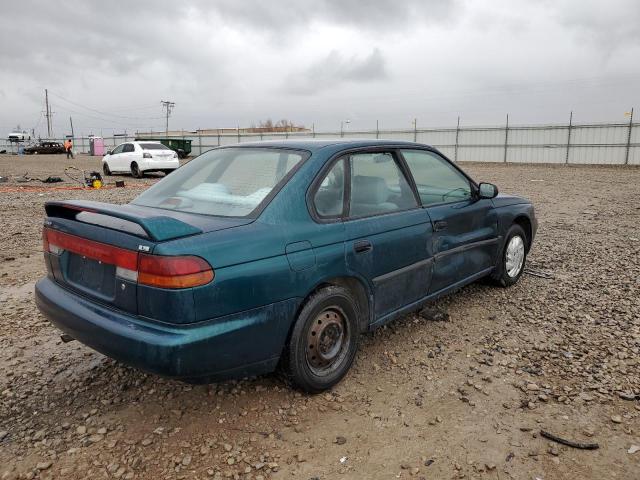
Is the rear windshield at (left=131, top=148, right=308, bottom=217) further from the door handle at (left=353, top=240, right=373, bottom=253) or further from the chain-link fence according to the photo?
the chain-link fence

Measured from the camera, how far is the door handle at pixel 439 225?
3.64 meters

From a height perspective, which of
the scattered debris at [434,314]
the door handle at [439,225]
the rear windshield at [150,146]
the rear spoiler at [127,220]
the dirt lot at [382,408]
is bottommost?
the dirt lot at [382,408]

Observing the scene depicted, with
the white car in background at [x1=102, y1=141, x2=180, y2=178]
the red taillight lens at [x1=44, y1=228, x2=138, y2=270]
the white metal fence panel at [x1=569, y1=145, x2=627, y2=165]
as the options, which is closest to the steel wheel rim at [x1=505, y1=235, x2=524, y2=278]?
the red taillight lens at [x1=44, y1=228, x2=138, y2=270]

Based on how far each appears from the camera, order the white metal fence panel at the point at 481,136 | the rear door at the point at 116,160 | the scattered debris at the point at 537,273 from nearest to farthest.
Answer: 1. the scattered debris at the point at 537,273
2. the rear door at the point at 116,160
3. the white metal fence panel at the point at 481,136

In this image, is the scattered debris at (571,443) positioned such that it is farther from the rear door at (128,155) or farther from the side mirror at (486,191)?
the rear door at (128,155)

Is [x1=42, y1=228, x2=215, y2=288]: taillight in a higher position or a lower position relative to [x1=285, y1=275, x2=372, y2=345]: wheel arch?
higher

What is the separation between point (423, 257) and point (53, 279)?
2.42 m

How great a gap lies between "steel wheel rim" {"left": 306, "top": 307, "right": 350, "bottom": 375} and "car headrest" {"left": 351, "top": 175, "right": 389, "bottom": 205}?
0.77 meters

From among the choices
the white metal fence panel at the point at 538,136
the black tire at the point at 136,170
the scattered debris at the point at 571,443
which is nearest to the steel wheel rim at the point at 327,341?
the scattered debris at the point at 571,443

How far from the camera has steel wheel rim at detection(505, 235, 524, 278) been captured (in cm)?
479

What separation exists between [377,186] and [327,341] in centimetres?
114

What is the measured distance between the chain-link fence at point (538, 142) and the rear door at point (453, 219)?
1964 centimetres

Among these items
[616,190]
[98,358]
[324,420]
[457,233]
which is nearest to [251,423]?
[324,420]

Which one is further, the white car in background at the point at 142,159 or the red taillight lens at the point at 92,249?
the white car in background at the point at 142,159
